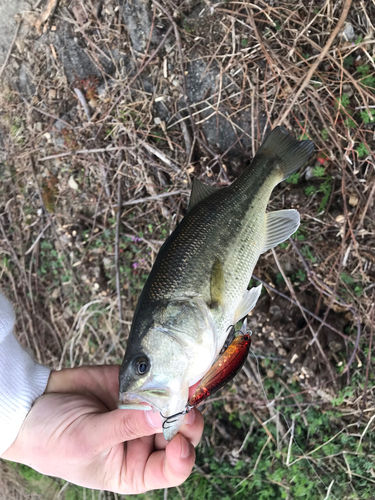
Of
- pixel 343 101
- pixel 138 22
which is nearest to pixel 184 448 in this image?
pixel 343 101

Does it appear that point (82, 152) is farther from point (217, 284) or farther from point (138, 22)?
point (217, 284)

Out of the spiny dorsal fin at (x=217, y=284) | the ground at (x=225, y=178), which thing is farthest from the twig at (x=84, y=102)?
the spiny dorsal fin at (x=217, y=284)

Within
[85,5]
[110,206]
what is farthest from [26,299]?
[85,5]

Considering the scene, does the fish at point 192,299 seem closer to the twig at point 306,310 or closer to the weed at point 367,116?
the twig at point 306,310

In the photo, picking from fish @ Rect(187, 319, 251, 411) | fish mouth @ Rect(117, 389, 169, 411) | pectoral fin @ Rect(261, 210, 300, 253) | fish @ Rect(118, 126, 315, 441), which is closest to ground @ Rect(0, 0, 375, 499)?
pectoral fin @ Rect(261, 210, 300, 253)

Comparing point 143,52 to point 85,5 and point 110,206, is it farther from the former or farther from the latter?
point 110,206

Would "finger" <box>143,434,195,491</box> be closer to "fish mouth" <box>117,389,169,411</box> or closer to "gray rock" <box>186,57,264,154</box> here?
"fish mouth" <box>117,389,169,411</box>

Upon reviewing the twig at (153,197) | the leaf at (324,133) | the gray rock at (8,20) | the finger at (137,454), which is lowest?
the finger at (137,454)
